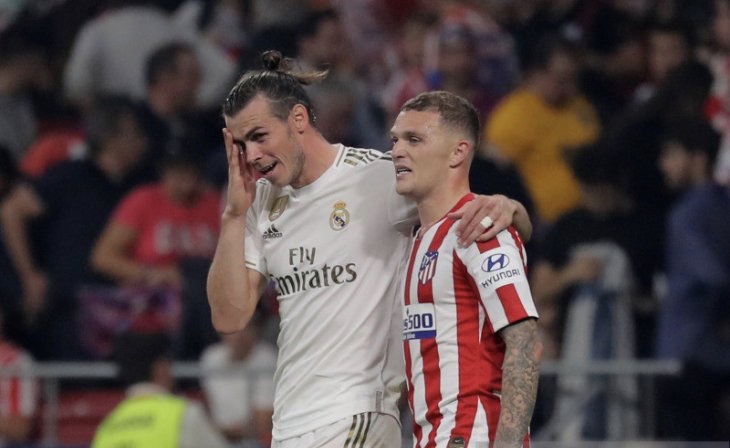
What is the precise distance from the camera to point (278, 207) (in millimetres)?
6305

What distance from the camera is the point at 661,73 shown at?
38.4ft

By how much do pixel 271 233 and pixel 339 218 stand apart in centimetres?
29

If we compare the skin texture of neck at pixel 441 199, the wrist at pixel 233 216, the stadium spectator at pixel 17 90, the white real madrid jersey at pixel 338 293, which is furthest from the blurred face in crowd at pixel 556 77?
the skin texture of neck at pixel 441 199

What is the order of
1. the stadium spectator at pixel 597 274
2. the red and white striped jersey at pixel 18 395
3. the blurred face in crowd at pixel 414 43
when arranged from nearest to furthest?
1. the stadium spectator at pixel 597 274
2. the red and white striped jersey at pixel 18 395
3. the blurred face in crowd at pixel 414 43

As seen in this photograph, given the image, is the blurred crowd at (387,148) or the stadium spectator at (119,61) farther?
the stadium spectator at (119,61)

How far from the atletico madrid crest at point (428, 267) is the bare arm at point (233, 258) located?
2.64 ft

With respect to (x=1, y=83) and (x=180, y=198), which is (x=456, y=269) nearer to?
(x=180, y=198)

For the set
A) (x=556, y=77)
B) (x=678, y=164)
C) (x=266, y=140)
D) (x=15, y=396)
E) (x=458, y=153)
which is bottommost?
(x=15, y=396)

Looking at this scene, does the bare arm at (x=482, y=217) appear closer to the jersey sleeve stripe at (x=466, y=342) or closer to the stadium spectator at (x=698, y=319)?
the jersey sleeve stripe at (x=466, y=342)

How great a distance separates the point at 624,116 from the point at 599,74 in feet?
3.87

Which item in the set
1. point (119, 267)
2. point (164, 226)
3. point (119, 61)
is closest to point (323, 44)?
point (119, 61)

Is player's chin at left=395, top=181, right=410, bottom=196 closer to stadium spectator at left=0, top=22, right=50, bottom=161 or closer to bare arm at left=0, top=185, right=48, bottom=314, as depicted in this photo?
bare arm at left=0, top=185, right=48, bottom=314

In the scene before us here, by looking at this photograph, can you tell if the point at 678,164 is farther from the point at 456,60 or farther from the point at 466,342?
the point at 466,342

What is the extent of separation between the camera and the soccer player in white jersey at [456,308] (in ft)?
17.7
